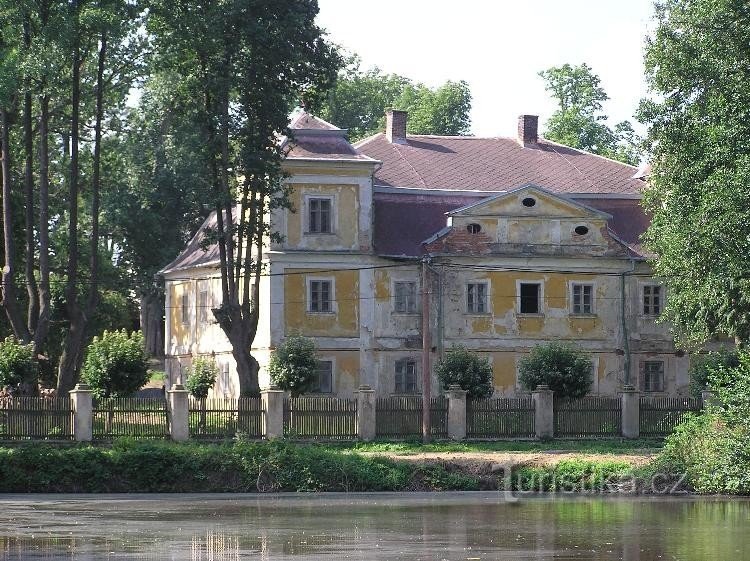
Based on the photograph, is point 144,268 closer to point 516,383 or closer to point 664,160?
point 516,383

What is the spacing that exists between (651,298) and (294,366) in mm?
13861

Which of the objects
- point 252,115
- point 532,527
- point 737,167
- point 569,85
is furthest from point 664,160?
point 569,85

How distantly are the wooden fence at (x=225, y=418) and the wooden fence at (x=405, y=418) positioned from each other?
3468 millimetres

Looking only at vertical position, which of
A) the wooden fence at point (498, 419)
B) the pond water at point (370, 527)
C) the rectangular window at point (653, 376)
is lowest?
the pond water at point (370, 527)

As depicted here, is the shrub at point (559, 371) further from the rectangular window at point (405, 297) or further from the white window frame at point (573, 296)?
the rectangular window at point (405, 297)

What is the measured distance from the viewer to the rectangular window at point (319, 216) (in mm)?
51969

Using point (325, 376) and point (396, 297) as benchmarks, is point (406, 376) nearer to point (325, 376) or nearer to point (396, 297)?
point (396, 297)

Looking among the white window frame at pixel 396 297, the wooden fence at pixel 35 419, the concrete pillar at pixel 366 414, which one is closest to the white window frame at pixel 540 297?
the white window frame at pixel 396 297

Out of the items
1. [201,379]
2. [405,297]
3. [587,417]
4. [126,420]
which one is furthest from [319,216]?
[126,420]

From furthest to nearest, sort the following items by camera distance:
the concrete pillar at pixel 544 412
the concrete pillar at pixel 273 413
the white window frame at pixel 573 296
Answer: the white window frame at pixel 573 296
the concrete pillar at pixel 544 412
the concrete pillar at pixel 273 413

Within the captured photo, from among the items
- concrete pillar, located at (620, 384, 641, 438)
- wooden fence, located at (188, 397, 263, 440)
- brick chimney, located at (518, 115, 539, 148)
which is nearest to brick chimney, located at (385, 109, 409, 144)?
brick chimney, located at (518, 115, 539, 148)

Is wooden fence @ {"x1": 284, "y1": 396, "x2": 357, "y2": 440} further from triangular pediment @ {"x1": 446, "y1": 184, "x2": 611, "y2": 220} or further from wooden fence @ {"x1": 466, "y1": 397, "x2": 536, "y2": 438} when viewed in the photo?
triangular pediment @ {"x1": 446, "y1": 184, "x2": 611, "y2": 220}

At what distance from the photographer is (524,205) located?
2087 inches

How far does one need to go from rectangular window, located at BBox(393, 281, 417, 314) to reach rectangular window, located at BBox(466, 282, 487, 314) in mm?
1831
